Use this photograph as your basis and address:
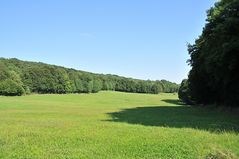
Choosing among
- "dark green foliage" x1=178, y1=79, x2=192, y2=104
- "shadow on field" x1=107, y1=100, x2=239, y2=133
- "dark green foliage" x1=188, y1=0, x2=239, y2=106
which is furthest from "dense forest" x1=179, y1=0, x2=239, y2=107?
"dark green foliage" x1=178, y1=79, x2=192, y2=104

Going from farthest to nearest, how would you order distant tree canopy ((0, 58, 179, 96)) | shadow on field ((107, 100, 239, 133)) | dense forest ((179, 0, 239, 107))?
1. distant tree canopy ((0, 58, 179, 96))
2. dense forest ((179, 0, 239, 107))
3. shadow on field ((107, 100, 239, 133))

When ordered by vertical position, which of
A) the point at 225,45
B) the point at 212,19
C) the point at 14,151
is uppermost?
the point at 212,19

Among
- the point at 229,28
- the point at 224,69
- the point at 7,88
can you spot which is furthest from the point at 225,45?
the point at 7,88

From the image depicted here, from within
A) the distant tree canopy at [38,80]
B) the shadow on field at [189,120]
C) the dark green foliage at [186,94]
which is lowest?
the shadow on field at [189,120]

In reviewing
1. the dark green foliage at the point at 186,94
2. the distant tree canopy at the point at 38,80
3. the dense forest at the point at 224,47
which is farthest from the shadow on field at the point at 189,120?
the distant tree canopy at the point at 38,80

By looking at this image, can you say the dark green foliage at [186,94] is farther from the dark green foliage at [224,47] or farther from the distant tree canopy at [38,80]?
the distant tree canopy at [38,80]

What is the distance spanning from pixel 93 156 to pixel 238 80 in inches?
1299

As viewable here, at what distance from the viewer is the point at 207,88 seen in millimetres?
67000

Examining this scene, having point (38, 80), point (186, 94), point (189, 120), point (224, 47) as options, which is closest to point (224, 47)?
point (224, 47)

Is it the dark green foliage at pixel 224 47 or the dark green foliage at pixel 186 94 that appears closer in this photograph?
the dark green foliage at pixel 224 47

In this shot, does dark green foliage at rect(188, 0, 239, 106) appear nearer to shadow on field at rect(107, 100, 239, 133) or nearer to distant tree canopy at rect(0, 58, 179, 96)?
shadow on field at rect(107, 100, 239, 133)

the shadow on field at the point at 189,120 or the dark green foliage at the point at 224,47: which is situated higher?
the dark green foliage at the point at 224,47

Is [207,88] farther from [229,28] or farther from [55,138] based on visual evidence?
[55,138]

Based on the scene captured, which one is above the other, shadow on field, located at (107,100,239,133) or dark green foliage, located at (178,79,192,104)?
dark green foliage, located at (178,79,192,104)
